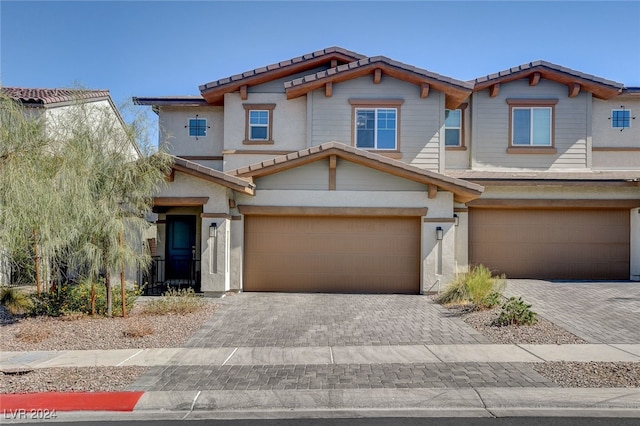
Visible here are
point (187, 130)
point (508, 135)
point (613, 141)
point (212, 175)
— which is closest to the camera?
point (212, 175)

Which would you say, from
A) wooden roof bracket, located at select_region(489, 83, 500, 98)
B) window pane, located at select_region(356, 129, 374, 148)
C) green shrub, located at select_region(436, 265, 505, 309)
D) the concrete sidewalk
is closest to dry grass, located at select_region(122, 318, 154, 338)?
the concrete sidewalk

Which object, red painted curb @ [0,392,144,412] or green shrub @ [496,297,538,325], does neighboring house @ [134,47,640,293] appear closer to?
green shrub @ [496,297,538,325]

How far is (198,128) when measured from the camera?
1958 centimetres

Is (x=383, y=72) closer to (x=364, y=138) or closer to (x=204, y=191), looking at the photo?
(x=364, y=138)

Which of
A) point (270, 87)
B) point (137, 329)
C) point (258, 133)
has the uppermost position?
point (270, 87)

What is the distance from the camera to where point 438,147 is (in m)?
17.2

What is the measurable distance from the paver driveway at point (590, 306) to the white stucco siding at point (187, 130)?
1205cm

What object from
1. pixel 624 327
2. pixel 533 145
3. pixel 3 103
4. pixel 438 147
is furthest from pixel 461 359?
pixel 533 145

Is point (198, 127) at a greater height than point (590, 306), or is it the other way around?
point (198, 127)

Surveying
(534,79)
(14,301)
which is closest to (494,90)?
(534,79)

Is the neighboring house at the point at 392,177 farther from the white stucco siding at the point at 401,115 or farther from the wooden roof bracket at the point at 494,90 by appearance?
the wooden roof bracket at the point at 494,90

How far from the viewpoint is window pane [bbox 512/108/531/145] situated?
18625mm

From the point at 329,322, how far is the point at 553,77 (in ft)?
44.7

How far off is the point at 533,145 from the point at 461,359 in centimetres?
1284
